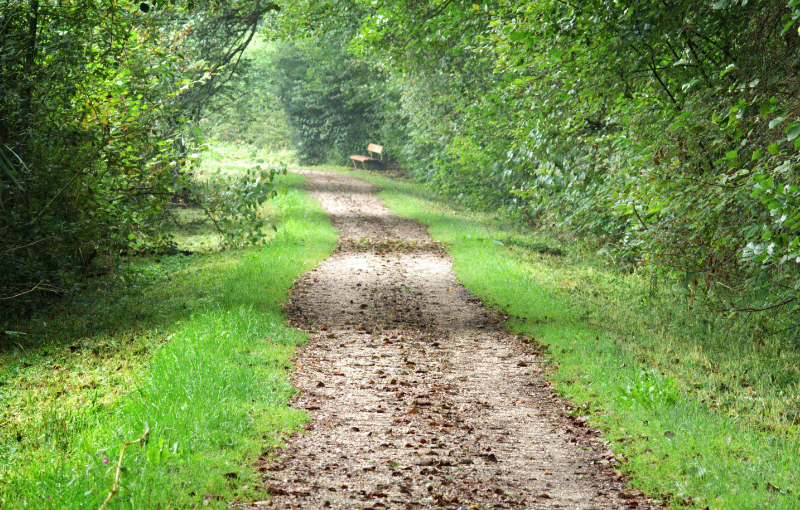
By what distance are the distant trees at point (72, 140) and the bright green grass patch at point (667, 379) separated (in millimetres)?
6357

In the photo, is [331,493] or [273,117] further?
[273,117]

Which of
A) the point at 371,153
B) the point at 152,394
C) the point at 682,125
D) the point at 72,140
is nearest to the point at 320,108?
the point at 371,153

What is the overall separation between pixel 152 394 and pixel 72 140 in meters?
5.64

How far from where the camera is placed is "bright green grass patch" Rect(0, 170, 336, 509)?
425 cm

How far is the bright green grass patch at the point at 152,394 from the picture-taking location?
425cm

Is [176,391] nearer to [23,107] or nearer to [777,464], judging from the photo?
[777,464]

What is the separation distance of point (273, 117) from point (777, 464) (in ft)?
148

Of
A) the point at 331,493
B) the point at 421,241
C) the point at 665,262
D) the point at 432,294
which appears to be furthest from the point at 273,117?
the point at 331,493

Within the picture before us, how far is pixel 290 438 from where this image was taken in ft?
17.8

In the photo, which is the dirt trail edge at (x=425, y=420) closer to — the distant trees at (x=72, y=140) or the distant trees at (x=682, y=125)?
the distant trees at (x=682, y=125)

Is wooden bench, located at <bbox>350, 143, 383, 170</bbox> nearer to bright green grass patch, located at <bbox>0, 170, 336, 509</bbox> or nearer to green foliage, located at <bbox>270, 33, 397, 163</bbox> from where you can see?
green foliage, located at <bbox>270, 33, 397, 163</bbox>

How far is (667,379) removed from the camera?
6.38 metres

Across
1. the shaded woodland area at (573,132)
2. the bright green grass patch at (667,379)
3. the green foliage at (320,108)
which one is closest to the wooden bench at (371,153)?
the green foliage at (320,108)

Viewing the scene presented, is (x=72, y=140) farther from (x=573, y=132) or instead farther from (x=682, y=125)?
(x=682, y=125)
